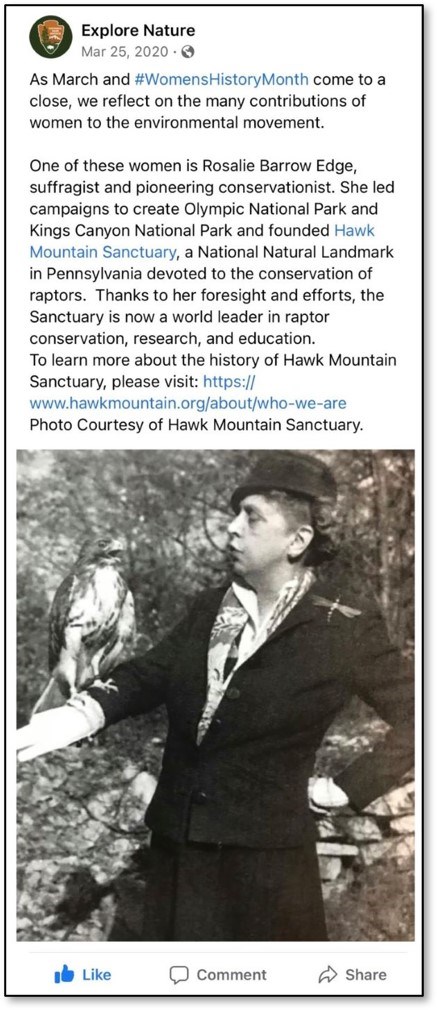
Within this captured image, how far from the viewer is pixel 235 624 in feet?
12.6

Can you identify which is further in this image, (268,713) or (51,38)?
(51,38)

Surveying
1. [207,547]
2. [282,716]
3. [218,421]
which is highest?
[218,421]

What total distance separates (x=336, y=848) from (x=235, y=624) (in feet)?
2.82

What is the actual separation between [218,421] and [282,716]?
1062 mm

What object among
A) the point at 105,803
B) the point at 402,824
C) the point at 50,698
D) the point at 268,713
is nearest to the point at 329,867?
the point at 402,824

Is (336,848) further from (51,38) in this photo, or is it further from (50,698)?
(51,38)
